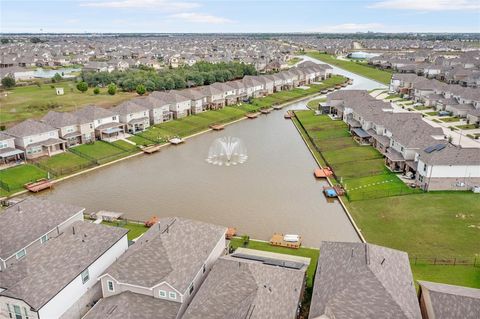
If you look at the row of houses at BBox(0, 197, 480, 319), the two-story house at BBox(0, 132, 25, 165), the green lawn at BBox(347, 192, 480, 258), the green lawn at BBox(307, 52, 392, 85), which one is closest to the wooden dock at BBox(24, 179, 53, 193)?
the two-story house at BBox(0, 132, 25, 165)

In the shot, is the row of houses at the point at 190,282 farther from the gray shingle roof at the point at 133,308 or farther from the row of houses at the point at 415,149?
the row of houses at the point at 415,149

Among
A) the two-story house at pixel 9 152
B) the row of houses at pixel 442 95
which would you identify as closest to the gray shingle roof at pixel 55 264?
the two-story house at pixel 9 152

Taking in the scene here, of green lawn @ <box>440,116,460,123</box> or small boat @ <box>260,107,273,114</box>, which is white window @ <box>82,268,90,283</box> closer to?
small boat @ <box>260,107,273,114</box>

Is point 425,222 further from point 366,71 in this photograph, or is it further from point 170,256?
point 366,71

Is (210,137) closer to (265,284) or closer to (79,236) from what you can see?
(79,236)

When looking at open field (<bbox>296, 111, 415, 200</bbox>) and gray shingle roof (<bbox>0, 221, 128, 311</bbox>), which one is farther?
open field (<bbox>296, 111, 415, 200</bbox>)

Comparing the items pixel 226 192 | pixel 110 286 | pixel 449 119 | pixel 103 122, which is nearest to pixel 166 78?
pixel 103 122
